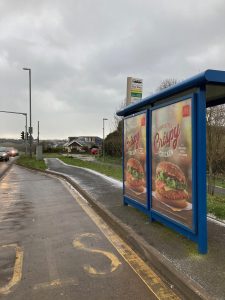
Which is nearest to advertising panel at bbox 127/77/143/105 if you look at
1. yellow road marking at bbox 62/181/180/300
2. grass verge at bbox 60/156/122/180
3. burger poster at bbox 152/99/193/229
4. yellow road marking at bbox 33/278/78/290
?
yellow road marking at bbox 62/181/180/300

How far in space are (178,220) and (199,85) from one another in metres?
2.03

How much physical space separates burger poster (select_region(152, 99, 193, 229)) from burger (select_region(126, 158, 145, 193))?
0.72m

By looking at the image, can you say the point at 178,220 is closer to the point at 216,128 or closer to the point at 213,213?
the point at 213,213

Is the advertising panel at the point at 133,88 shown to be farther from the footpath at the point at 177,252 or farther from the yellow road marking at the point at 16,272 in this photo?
the yellow road marking at the point at 16,272

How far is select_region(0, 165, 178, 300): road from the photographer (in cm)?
420

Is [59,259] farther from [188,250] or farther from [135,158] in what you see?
[135,158]

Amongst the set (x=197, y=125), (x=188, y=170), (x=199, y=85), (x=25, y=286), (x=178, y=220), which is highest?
(x=199, y=85)

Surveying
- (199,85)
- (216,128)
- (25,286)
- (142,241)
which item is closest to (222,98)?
(199,85)

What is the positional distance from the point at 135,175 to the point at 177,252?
9.17 ft

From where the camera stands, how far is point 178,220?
5574mm

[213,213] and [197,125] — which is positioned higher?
[197,125]

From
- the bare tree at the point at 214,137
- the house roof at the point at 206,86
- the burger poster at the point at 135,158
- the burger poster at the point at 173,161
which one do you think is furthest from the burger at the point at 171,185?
the bare tree at the point at 214,137

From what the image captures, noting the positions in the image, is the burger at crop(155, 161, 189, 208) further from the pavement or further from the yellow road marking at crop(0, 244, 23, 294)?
the yellow road marking at crop(0, 244, 23, 294)

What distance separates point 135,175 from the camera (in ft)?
25.3
